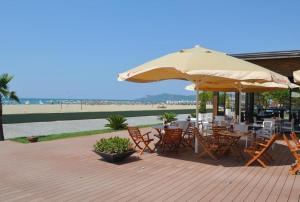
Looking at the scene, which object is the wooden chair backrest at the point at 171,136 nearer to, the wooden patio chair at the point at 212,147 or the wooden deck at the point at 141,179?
the wooden deck at the point at 141,179

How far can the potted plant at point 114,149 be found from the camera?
6.95 m

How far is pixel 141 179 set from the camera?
568 centimetres

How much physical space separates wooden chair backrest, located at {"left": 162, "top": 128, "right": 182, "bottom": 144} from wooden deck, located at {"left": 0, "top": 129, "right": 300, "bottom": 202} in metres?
0.42

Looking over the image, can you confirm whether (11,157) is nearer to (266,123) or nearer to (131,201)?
(131,201)

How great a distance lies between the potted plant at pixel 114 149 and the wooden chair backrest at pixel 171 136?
108 cm

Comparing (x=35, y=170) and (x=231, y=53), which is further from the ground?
(x=231, y=53)

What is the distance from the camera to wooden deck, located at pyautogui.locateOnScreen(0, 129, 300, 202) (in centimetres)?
476

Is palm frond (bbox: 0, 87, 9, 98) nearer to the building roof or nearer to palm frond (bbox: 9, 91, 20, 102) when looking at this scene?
palm frond (bbox: 9, 91, 20, 102)

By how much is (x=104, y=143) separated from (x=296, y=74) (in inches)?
181

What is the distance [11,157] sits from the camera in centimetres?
765

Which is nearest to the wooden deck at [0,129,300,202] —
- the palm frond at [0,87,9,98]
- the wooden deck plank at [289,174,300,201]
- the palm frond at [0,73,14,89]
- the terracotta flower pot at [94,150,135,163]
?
the wooden deck plank at [289,174,300,201]

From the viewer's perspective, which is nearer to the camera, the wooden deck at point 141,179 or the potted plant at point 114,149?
the wooden deck at point 141,179

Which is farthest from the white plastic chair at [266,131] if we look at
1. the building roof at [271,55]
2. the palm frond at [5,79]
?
the palm frond at [5,79]

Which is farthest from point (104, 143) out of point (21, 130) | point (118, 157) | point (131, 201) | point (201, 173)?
point (21, 130)
